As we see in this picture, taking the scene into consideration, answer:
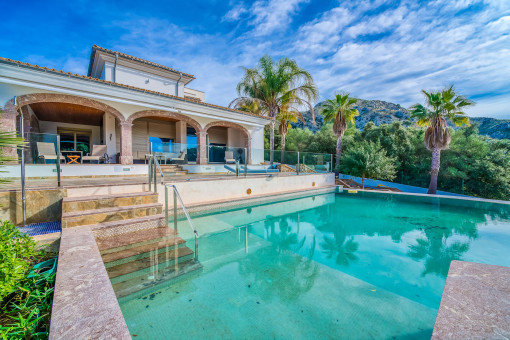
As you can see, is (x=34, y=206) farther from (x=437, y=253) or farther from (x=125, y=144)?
(x=437, y=253)

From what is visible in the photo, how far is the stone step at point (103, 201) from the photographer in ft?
15.1

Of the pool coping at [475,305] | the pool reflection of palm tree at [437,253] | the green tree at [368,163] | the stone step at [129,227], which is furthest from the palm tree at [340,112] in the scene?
the pool coping at [475,305]

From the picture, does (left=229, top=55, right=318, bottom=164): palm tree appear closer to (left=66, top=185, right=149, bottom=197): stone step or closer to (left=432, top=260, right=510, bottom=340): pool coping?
(left=66, top=185, right=149, bottom=197): stone step

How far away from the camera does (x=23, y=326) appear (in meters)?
1.70

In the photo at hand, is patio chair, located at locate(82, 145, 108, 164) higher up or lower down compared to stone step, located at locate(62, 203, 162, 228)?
higher up

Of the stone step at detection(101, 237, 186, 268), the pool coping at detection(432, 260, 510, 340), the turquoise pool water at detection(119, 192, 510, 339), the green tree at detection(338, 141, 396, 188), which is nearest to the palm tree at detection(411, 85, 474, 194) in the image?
the green tree at detection(338, 141, 396, 188)

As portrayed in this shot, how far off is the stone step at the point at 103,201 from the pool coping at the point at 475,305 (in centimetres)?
569

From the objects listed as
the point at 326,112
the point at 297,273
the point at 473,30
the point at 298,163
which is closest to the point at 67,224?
the point at 297,273

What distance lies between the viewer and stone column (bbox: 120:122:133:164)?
1077 centimetres

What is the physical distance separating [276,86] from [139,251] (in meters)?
16.9

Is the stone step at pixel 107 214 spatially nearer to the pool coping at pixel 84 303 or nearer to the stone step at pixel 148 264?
the stone step at pixel 148 264

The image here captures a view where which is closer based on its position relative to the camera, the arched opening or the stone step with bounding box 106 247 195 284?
the stone step with bounding box 106 247 195 284

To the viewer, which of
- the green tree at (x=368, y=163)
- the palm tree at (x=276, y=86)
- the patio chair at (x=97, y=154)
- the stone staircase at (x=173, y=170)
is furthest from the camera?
the palm tree at (x=276, y=86)

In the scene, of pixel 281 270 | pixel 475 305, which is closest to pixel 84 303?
pixel 281 270
